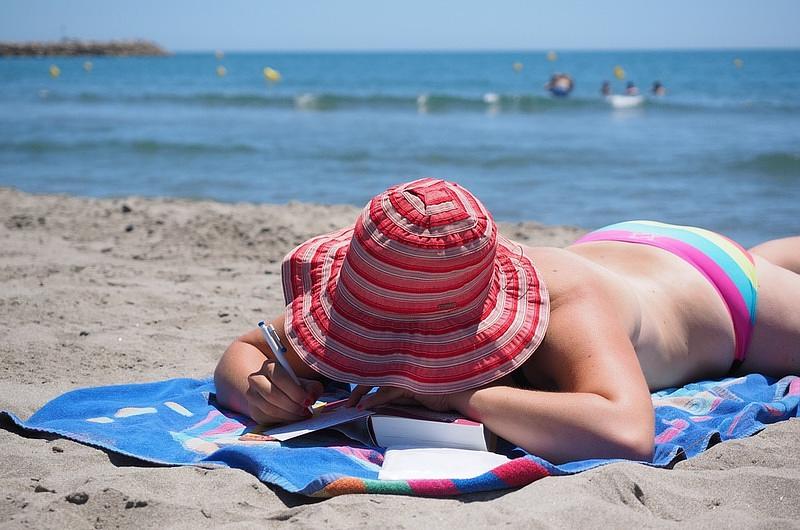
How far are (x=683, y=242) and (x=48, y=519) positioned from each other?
7.18ft

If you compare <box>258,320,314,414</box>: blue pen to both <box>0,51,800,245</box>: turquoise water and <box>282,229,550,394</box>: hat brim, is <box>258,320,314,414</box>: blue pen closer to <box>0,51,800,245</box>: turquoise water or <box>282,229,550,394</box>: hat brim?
<box>282,229,550,394</box>: hat brim

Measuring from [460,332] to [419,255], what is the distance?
26 centimetres

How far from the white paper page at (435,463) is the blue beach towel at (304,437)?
Result: 0.04 m

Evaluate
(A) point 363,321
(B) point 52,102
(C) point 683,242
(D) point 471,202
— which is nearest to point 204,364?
(A) point 363,321

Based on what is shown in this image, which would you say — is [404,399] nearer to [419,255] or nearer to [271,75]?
[419,255]

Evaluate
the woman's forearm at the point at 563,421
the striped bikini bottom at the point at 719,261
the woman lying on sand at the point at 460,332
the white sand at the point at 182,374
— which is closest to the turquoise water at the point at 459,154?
the white sand at the point at 182,374

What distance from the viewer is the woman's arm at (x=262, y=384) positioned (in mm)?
2191

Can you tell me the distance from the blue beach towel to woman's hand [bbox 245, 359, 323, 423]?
84mm

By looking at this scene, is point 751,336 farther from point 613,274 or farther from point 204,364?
point 204,364

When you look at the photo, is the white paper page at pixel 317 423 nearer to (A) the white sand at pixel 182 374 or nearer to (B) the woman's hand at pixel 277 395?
(B) the woman's hand at pixel 277 395

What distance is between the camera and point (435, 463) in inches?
81.9

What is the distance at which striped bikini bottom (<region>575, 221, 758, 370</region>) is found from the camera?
9.03 ft

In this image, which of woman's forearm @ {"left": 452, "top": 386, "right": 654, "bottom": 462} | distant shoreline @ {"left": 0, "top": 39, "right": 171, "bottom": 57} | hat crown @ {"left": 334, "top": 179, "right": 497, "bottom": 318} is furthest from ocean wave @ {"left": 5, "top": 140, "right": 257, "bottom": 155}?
distant shoreline @ {"left": 0, "top": 39, "right": 171, "bottom": 57}

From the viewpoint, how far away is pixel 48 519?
1.88m
